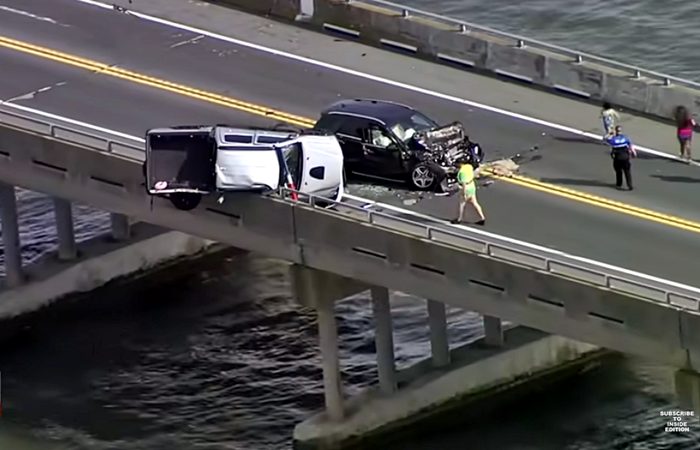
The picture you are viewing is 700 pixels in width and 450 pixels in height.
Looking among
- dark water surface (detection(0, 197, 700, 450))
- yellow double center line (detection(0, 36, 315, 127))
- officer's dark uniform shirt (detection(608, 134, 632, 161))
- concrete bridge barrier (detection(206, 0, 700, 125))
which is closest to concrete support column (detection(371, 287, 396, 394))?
dark water surface (detection(0, 197, 700, 450))

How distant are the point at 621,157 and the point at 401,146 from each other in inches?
187

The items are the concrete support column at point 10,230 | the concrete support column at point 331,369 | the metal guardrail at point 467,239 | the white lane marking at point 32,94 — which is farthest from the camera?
the concrete support column at point 10,230

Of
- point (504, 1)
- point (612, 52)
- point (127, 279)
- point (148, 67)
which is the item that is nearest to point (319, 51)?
point (148, 67)

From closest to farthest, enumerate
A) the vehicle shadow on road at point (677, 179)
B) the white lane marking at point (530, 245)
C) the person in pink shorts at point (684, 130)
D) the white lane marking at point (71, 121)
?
the white lane marking at point (530, 245)
the vehicle shadow on road at point (677, 179)
the person in pink shorts at point (684, 130)
the white lane marking at point (71, 121)

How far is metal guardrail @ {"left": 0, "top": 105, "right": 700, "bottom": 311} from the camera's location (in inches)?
1380

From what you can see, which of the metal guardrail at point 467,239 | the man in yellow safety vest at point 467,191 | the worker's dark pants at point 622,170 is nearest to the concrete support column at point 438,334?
the metal guardrail at point 467,239

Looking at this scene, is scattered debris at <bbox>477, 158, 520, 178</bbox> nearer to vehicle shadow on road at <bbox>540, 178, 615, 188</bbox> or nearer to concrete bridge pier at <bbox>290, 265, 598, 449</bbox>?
vehicle shadow on road at <bbox>540, 178, 615, 188</bbox>

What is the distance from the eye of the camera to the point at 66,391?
45031 mm

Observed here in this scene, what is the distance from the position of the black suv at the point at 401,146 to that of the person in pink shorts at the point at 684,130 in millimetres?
4517

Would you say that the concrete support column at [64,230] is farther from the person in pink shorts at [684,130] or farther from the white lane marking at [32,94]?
the person in pink shorts at [684,130]

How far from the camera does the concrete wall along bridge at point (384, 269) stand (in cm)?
3494

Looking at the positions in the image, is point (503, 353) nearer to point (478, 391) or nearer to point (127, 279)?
point (478, 391)

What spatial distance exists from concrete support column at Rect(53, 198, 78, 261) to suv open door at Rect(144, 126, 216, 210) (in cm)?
1115

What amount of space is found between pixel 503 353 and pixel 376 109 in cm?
648
